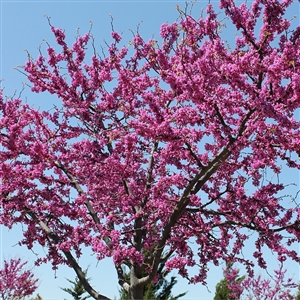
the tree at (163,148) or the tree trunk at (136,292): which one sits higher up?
the tree at (163,148)

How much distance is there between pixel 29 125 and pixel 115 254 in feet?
13.3

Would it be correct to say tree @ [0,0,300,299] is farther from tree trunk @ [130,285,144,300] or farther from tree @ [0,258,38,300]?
tree @ [0,258,38,300]

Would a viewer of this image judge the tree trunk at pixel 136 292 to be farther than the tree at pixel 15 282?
No

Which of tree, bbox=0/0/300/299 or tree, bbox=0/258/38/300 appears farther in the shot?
tree, bbox=0/258/38/300

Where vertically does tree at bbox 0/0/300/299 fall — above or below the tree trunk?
above

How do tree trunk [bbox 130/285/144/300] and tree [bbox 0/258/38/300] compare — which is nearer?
tree trunk [bbox 130/285/144/300]

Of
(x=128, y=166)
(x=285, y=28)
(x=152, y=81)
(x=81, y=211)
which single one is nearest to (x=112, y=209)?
(x=81, y=211)

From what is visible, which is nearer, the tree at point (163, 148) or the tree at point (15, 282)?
the tree at point (163, 148)

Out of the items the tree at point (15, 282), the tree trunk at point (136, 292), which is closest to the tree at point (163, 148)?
the tree trunk at point (136, 292)

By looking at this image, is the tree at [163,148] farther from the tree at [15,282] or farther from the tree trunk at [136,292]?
the tree at [15,282]

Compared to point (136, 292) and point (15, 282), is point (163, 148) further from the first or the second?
point (15, 282)

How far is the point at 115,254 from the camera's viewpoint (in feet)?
27.0

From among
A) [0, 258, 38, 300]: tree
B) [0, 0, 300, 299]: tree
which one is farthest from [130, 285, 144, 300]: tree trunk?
[0, 258, 38, 300]: tree

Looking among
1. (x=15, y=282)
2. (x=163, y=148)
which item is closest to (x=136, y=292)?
(x=163, y=148)
